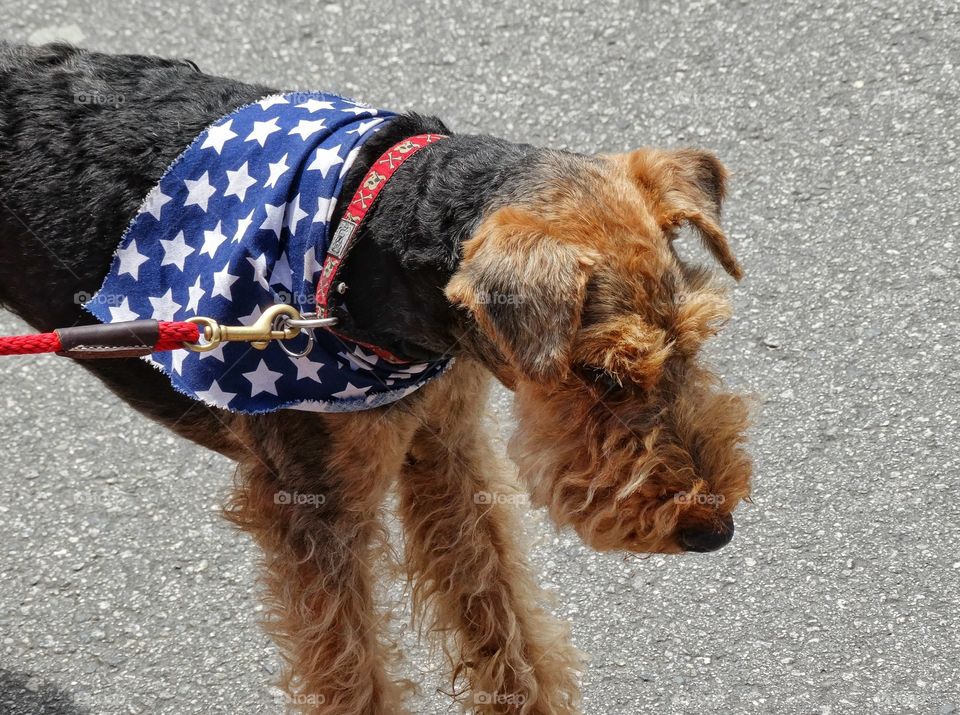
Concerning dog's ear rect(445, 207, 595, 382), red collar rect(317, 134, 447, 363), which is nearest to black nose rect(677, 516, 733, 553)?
dog's ear rect(445, 207, 595, 382)

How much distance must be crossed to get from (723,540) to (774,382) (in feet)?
5.71

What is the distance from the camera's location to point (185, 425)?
307 cm

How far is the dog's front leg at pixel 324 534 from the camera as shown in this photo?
278 cm

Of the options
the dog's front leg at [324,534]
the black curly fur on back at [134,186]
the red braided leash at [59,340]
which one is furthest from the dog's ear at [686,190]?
the red braided leash at [59,340]

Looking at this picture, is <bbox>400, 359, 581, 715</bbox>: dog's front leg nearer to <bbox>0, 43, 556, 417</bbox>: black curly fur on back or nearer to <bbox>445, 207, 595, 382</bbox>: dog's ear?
Result: <bbox>0, 43, 556, 417</bbox>: black curly fur on back

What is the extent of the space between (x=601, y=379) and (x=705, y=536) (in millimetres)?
441

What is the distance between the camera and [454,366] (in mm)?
2930

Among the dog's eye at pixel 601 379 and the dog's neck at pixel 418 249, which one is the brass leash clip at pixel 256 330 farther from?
the dog's eye at pixel 601 379

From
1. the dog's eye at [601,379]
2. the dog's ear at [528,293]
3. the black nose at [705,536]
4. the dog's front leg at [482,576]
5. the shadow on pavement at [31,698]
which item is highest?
the dog's ear at [528,293]

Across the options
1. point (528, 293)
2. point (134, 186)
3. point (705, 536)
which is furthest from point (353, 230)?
point (705, 536)

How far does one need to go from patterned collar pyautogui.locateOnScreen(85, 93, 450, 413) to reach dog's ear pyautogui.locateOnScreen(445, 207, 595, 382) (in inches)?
16.5

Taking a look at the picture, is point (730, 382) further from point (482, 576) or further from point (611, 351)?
point (611, 351)

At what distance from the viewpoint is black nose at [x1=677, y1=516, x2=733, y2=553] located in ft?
8.14

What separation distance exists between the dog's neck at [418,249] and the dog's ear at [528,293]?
18 centimetres
